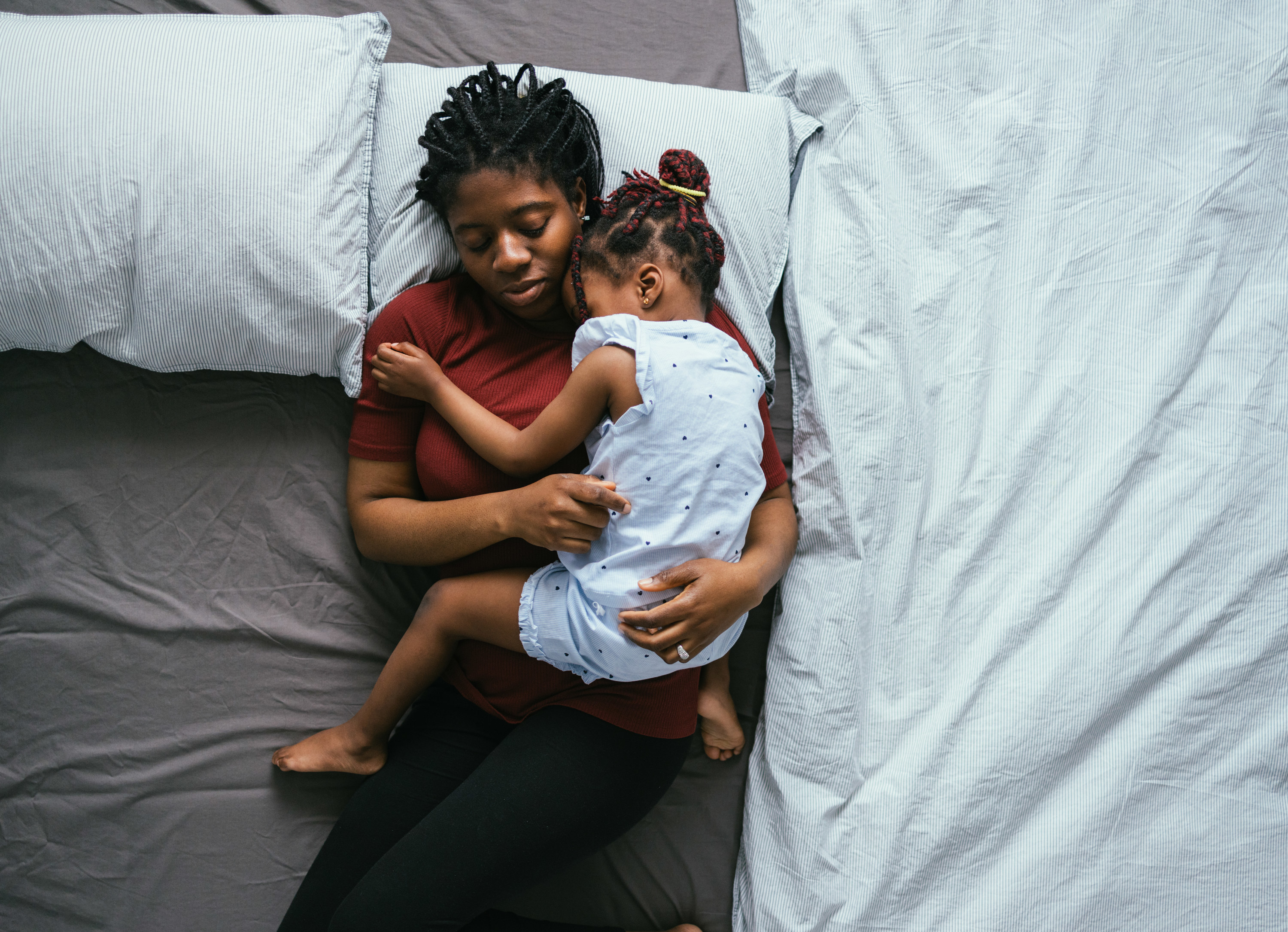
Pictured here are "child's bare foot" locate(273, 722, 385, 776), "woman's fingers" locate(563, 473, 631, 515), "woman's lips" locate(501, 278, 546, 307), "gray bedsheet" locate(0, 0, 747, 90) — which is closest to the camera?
"woman's fingers" locate(563, 473, 631, 515)

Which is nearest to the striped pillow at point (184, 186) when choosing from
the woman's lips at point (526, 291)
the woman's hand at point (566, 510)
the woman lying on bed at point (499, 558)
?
the woman lying on bed at point (499, 558)

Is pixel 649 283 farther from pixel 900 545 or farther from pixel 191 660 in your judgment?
pixel 191 660

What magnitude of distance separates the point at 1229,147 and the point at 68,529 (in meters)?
1.93

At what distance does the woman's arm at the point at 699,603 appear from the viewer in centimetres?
101

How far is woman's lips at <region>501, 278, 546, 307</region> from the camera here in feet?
3.62

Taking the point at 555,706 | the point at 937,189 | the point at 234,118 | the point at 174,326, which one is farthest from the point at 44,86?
the point at 937,189

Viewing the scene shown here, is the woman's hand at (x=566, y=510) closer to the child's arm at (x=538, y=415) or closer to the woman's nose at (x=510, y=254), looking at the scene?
the child's arm at (x=538, y=415)

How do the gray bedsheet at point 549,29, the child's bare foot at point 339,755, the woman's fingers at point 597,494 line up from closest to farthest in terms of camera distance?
the woman's fingers at point 597,494 < the child's bare foot at point 339,755 < the gray bedsheet at point 549,29

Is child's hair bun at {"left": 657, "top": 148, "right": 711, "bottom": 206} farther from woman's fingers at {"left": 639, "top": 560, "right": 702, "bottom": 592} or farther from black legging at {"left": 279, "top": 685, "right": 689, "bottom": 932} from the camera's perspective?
black legging at {"left": 279, "top": 685, "right": 689, "bottom": 932}

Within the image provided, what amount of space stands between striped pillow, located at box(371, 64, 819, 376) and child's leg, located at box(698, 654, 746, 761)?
1.64 ft

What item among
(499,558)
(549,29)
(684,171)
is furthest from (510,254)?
(549,29)

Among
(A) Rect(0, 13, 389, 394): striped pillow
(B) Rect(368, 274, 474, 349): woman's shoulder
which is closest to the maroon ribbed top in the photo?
(B) Rect(368, 274, 474, 349): woman's shoulder

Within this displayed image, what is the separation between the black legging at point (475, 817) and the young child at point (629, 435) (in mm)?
112

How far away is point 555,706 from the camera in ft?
3.72
